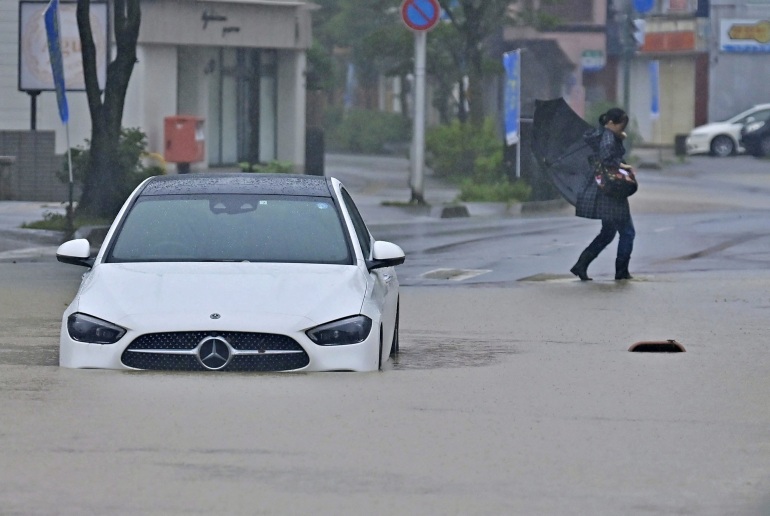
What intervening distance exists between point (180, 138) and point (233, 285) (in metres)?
25.9

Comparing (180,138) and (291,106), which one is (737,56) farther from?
(180,138)

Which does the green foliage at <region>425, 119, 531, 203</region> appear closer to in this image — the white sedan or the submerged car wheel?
the submerged car wheel

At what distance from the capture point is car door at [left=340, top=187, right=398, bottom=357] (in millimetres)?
10070

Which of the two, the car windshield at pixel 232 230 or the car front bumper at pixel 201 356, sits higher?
the car windshield at pixel 232 230

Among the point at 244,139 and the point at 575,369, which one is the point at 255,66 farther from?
the point at 575,369

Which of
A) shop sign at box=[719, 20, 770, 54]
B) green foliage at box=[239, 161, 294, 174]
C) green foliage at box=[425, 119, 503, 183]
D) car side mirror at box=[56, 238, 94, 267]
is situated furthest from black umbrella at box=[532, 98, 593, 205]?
shop sign at box=[719, 20, 770, 54]

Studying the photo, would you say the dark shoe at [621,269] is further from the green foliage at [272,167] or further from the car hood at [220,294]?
the green foliage at [272,167]

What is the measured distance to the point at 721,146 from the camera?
182 ft

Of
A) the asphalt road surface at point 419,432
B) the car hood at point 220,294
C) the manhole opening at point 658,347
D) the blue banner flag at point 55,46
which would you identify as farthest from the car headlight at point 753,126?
the car hood at point 220,294

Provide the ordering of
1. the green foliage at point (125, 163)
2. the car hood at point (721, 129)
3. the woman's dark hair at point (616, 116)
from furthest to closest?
1. the car hood at point (721, 129)
2. the green foliage at point (125, 163)
3. the woman's dark hair at point (616, 116)

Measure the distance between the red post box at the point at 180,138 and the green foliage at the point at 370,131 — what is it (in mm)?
23910

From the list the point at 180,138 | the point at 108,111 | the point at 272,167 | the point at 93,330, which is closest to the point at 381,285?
the point at 93,330

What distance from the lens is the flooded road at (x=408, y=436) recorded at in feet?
22.4

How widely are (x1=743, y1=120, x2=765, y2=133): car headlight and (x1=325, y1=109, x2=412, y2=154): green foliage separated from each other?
11467mm
